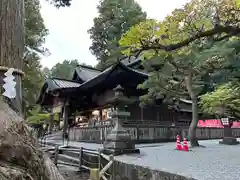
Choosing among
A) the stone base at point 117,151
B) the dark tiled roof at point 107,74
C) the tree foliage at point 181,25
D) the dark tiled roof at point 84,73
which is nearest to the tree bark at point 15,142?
the tree foliage at point 181,25

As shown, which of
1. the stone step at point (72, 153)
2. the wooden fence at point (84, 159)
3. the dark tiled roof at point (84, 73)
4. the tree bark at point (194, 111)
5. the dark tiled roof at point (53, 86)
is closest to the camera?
the wooden fence at point (84, 159)

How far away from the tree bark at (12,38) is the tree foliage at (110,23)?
26985 millimetres

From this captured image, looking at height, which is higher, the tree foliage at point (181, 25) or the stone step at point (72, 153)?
the tree foliage at point (181, 25)

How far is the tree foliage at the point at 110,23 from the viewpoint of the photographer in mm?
30000

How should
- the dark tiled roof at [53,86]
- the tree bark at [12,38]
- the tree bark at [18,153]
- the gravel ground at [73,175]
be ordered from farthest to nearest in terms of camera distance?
the dark tiled roof at [53,86] → the gravel ground at [73,175] → the tree bark at [12,38] → the tree bark at [18,153]

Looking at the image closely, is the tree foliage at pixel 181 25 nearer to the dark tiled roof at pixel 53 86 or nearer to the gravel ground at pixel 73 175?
Answer: the gravel ground at pixel 73 175

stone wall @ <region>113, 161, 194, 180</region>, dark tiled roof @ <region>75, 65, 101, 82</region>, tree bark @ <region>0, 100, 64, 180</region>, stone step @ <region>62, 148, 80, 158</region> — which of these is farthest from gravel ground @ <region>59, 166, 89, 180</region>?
dark tiled roof @ <region>75, 65, 101, 82</region>

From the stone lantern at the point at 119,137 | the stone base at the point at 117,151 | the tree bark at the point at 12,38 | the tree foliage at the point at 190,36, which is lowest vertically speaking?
the stone base at the point at 117,151

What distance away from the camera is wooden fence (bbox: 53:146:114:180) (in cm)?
532

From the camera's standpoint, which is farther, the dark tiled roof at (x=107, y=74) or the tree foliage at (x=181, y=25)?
the dark tiled roof at (x=107, y=74)

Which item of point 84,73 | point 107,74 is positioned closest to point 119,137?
point 107,74

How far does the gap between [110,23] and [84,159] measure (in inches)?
1037

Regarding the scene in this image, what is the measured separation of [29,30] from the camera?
52.9 ft

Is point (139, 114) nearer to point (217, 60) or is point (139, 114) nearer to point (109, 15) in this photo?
point (217, 60)
